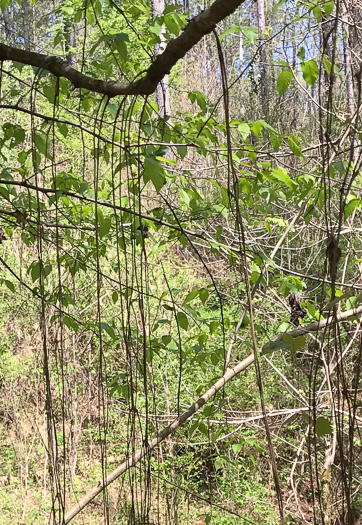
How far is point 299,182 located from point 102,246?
28.3 inches

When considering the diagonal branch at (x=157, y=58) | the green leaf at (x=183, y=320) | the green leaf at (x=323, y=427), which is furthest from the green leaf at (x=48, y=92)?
the green leaf at (x=323, y=427)

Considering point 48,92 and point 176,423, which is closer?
point 48,92

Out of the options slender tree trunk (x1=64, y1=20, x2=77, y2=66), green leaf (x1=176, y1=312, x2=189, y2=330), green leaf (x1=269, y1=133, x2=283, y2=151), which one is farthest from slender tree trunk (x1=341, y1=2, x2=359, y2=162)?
slender tree trunk (x1=64, y1=20, x2=77, y2=66)

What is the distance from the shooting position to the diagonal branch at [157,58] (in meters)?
0.71

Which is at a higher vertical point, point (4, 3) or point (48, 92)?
point (4, 3)

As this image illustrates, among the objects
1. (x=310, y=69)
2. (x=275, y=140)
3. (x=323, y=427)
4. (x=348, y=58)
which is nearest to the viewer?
(x=323, y=427)

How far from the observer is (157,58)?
831mm

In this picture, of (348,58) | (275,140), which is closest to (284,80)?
(275,140)

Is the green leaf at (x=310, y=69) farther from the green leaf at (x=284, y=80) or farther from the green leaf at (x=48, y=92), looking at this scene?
the green leaf at (x=48, y=92)

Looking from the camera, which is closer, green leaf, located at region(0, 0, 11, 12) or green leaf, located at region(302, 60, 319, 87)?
green leaf, located at region(302, 60, 319, 87)

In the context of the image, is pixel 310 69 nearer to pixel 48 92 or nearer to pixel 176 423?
pixel 48 92

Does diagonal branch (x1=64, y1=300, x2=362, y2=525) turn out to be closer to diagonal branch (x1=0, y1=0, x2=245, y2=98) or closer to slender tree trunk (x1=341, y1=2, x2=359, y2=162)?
slender tree trunk (x1=341, y1=2, x2=359, y2=162)

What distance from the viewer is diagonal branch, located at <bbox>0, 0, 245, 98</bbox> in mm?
711

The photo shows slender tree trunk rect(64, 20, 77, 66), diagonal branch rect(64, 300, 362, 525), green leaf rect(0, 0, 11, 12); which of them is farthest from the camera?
slender tree trunk rect(64, 20, 77, 66)
